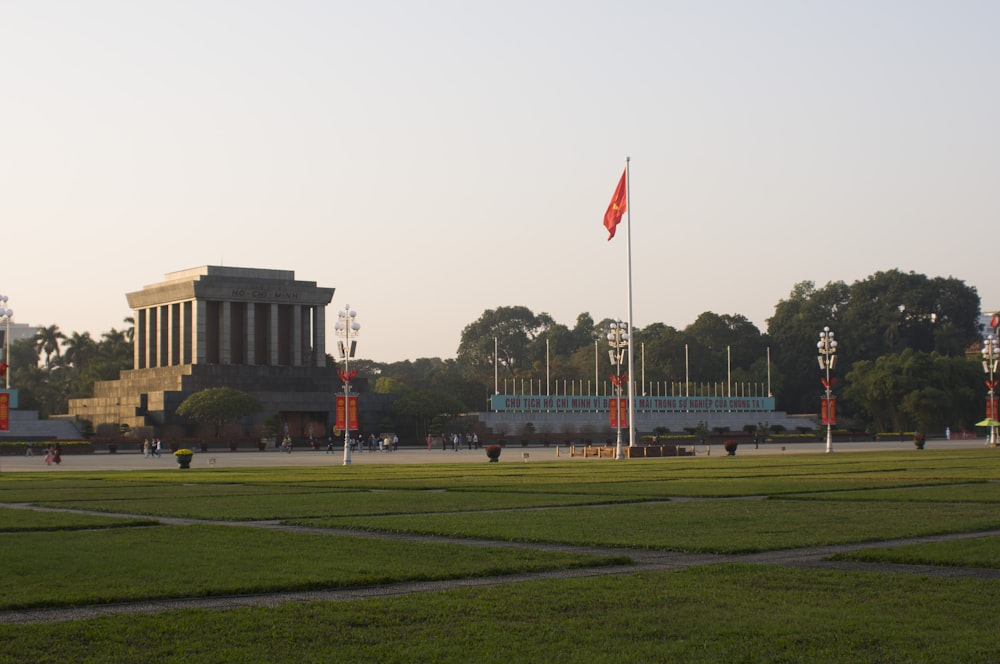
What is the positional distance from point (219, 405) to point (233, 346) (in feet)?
83.9

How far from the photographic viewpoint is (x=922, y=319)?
164750 mm

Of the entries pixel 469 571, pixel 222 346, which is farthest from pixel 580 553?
pixel 222 346

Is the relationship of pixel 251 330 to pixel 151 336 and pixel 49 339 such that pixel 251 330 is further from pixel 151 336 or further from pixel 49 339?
pixel 49 339

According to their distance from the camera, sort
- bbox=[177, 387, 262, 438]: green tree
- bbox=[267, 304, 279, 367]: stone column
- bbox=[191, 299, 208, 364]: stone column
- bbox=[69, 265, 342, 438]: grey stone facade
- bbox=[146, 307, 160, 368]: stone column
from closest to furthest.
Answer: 1. bbox=[177, 387, 262, 438]: green tree
2. bbox=[69, 265, 342, 438]: grey stone facade
3. bbox=[191, 299, 208, 364]: stone column
4. bbox=[267, 304, 279, 367]: stone column
5. bbox=[146, 307, 160, 368]: stone column

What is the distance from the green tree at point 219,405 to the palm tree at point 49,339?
6377 centimetres

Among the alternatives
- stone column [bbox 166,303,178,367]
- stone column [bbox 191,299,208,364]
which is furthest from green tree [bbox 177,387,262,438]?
stone column [bbox 166,303,178,367]

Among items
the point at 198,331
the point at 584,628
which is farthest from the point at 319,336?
the point at 584,628

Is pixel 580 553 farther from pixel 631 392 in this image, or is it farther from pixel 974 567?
pixel 631 392

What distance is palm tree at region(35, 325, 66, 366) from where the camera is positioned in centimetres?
16400

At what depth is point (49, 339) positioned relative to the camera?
540 feet

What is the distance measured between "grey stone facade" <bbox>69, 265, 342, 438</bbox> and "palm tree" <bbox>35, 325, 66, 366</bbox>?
1307 inches

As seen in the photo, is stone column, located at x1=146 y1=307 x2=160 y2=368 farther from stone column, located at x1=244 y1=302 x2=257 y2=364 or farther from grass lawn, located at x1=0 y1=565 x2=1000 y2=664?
grass lawn, located at x1=0 y1=565 x2=1000 y2=664

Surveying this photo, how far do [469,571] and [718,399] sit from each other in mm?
120407

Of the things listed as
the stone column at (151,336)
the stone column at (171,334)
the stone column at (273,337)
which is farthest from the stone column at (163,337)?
the stone column at (273,337)
